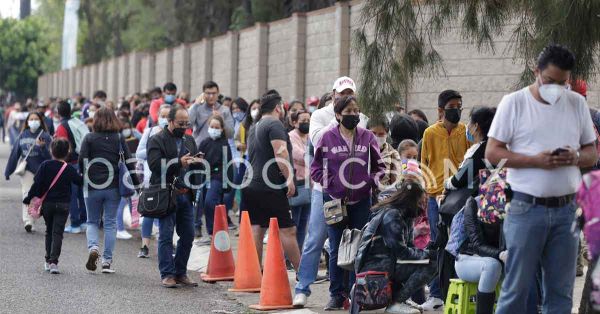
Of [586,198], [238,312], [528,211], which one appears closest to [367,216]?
[238,312]

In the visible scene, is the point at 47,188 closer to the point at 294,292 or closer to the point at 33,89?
the point at 294,292

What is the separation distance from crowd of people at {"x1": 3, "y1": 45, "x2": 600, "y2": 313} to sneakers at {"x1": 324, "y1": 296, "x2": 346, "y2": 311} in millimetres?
10

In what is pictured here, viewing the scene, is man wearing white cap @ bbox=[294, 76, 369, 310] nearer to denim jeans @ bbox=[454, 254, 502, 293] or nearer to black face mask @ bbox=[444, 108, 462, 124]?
black face mask @ bbox=[444, 108, 462, 124]

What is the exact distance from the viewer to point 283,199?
1265 cm

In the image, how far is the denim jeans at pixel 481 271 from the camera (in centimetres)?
909

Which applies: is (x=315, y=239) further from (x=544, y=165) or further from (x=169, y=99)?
(x=169, y=99)

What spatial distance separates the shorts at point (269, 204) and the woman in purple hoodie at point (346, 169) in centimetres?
132

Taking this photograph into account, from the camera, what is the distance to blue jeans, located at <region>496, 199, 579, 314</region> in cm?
784

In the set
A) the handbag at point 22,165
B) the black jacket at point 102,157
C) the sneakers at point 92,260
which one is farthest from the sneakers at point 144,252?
the handbag at point 22,165

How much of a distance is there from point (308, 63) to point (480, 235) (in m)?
17.3

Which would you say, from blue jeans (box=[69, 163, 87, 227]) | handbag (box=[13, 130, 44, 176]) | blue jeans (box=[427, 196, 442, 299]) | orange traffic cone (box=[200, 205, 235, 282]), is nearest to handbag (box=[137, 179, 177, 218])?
orange traffic cone (box=[200, 205, 235, 282])

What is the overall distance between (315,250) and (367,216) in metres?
0.62

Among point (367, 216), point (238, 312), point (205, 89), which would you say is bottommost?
point (238, 312)

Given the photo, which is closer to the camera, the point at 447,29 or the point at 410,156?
the point at 447,29
